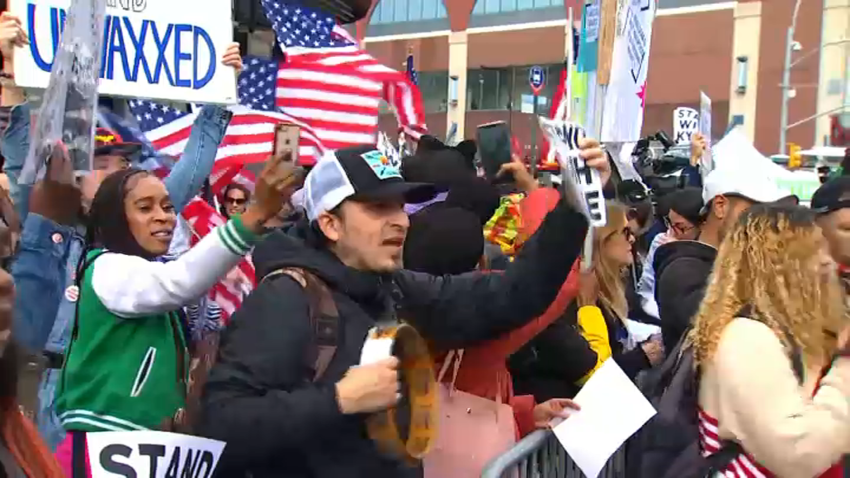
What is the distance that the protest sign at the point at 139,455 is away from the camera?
8.57 ft

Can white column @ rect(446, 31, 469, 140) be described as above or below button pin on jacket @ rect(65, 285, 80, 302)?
above

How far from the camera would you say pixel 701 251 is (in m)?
4.13

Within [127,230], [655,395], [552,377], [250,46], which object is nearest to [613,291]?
[552,377]

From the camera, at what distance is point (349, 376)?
2389 millimetres

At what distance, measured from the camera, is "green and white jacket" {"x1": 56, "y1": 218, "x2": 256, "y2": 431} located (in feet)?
9.46

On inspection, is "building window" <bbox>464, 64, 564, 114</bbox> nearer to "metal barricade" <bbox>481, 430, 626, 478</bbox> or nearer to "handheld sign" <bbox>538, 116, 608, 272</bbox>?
"metal barricade" <bbox>481, 430, 626, 478</bbox>

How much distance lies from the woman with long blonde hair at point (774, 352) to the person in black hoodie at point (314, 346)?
904mm

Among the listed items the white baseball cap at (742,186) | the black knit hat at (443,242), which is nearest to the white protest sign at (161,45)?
the black knit hat at (443,242)

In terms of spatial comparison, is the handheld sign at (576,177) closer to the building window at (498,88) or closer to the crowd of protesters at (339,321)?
the crowd of protesters at (339,321)

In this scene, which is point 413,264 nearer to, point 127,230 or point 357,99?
point 127,230

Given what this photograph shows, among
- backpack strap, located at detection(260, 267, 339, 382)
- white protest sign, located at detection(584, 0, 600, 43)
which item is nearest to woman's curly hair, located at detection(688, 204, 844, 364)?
backpack strap, located at detection(260, 267, 339, 382)

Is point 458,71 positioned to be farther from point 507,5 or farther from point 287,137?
point 287,137

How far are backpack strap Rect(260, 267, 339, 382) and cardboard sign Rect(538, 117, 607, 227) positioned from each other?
937mm

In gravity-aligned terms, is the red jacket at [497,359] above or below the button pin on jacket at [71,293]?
below
